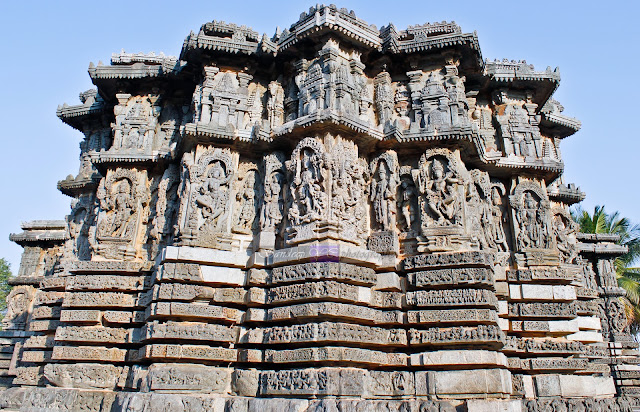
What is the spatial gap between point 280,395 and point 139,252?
536 centimetres

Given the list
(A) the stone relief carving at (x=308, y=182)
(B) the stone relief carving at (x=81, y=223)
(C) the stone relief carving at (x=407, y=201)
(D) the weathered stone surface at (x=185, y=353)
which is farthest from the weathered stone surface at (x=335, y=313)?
(B) the stone relief carving at (x=81, y=223)

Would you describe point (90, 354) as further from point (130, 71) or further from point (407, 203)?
point (407, 203)

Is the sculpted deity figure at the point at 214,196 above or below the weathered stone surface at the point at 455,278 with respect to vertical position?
above

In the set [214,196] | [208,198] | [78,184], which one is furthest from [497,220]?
[78,184]

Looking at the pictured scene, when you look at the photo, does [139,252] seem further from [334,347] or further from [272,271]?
[334,347]

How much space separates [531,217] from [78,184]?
12.9 m

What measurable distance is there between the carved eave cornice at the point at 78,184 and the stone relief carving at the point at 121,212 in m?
2.26

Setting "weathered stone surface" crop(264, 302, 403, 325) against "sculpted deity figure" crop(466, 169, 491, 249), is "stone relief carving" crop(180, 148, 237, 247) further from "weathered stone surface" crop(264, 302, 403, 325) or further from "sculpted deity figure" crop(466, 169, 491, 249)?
"sculpted deity figure" crop(466, 169, 491, 249)

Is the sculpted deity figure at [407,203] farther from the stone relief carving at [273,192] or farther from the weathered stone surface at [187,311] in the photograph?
the weathered stone surface at [187,311]

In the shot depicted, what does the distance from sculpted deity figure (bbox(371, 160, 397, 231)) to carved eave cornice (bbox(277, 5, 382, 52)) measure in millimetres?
2940

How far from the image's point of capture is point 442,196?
34.1 feet

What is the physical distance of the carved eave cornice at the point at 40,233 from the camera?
19.0 meters

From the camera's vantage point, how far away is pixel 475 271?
9.46m

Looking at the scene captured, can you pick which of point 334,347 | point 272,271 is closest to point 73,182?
point 272,271
